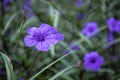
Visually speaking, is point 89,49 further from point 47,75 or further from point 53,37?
point 53,37

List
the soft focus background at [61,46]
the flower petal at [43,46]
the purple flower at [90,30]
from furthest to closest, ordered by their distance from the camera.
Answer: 1. the purple flower at [90,30]
2. the soft focus background at [61,46]
3. the flower petal at [43,46]

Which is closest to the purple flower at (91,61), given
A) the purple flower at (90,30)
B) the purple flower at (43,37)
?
the purple flower at (90,30)

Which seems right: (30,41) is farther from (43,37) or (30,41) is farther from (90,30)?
(90,30)

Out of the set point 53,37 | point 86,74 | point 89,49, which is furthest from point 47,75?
point 53,37

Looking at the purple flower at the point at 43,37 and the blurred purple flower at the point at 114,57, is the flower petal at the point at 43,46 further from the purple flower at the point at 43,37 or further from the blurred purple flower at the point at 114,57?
the blurred purple flower at the point at 114,57

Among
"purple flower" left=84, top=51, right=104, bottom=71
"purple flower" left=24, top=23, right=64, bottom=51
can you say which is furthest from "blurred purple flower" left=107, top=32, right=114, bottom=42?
"purple flower" left=24, top=23, right=64, bottom=51

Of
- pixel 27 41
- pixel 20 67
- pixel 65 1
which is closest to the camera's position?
pixel 27 41
